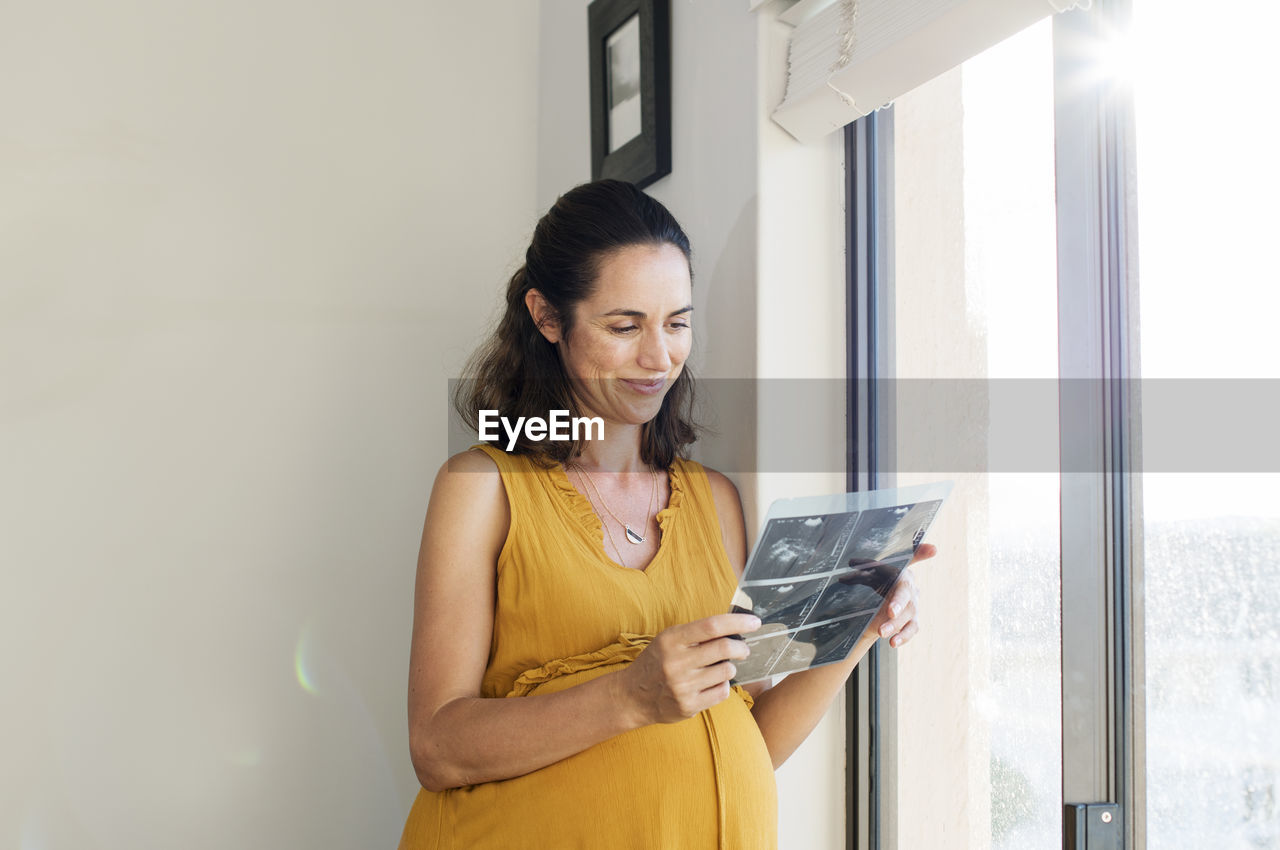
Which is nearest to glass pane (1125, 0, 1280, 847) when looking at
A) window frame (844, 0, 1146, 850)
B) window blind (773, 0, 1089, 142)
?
window frame (844, 0, 1146, 850)

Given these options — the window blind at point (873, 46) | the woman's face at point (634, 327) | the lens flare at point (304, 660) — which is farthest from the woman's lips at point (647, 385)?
the lens flare at point (304, 660)

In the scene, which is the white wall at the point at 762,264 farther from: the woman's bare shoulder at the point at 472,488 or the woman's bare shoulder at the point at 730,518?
the woman's bare shoulder at the point at 472,488

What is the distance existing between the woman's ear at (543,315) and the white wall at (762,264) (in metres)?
0.27

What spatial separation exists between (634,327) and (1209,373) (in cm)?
61

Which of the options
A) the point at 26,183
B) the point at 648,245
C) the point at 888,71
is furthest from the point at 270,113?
the point at 888,71

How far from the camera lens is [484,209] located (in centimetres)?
176

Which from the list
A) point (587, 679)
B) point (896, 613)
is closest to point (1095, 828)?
point (896, 613)

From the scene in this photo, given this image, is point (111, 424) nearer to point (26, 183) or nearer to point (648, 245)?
point (26, 183)

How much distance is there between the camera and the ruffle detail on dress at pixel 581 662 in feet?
3.29

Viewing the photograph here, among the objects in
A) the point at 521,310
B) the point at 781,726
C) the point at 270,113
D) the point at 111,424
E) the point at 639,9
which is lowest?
the point at 781,726

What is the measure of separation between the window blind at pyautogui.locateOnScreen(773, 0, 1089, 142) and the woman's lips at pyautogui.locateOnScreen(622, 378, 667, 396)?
0.43 meters

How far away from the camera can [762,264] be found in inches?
48.2

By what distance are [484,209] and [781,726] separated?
3.78 ft

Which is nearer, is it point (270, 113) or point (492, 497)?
point (492, 497)
